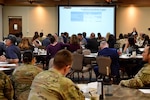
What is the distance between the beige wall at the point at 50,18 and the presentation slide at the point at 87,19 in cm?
49

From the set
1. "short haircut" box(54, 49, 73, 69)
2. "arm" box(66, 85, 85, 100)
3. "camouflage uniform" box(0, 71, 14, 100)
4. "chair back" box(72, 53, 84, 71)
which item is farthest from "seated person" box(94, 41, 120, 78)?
"arm" box(66, 85, 85, 100)

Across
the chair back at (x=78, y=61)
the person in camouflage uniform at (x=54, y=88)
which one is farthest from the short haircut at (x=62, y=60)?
the chair back at (x=78, y=61)

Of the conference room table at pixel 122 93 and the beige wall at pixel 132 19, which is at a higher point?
the beige wall at pixel 132 19

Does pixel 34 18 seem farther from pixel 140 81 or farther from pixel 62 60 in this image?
pixel 62 60

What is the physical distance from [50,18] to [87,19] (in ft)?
7.38

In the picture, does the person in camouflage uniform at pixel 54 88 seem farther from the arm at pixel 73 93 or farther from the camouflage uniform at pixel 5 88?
the camouflage uniform at pixel 5 88

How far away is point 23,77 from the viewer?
427cm

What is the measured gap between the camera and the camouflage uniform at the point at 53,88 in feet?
8.03

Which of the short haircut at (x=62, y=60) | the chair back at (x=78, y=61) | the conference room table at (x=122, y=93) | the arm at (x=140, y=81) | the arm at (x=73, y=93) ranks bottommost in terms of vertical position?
the chair back at (x=78, y=61)

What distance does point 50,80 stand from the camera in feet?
8.13

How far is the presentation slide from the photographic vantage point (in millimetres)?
17828

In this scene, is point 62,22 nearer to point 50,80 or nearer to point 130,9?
point 130,9

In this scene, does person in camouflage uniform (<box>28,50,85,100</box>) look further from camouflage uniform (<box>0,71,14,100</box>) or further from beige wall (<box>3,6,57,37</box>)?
beige wall (<box>3,6,57,37</box>)

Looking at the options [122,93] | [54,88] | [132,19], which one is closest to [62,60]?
[54,88]
